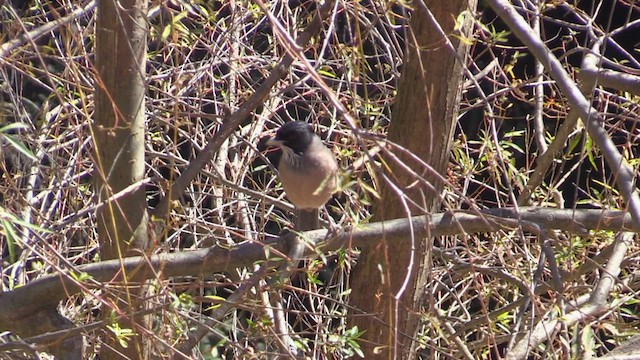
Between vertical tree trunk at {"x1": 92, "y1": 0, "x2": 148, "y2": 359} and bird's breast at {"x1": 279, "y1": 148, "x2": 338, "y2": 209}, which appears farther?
bird's breast at {"x1": 279, "y1": 148, "x2": 338, "y2": 209}

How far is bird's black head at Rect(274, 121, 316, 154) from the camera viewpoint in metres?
4.11

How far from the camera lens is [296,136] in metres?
4.13

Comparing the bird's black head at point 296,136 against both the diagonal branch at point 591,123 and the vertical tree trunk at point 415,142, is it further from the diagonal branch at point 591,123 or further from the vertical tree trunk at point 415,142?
the diagonal branch at point 591,123

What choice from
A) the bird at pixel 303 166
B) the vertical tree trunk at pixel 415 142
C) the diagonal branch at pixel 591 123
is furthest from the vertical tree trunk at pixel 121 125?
the diagonal branch at pixel 591 123

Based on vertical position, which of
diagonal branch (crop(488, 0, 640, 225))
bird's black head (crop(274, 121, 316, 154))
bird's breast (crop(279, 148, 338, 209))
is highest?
diagonal branch (crop(488, 0, 640, 225))

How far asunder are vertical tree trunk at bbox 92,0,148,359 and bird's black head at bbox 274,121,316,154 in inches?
27.1

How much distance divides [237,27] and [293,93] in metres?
1.00

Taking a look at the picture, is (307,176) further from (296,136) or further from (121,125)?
(121,125)

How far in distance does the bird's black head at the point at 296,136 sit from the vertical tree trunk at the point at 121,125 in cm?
69

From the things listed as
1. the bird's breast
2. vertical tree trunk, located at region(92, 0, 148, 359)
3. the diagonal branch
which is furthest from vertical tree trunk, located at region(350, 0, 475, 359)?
the diagonal branch

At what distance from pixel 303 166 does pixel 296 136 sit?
13 cm

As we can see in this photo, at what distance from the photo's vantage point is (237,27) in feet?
13.9

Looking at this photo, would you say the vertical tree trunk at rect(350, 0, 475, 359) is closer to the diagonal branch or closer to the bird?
the bird

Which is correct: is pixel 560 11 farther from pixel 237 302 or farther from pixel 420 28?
pixel 237 302
